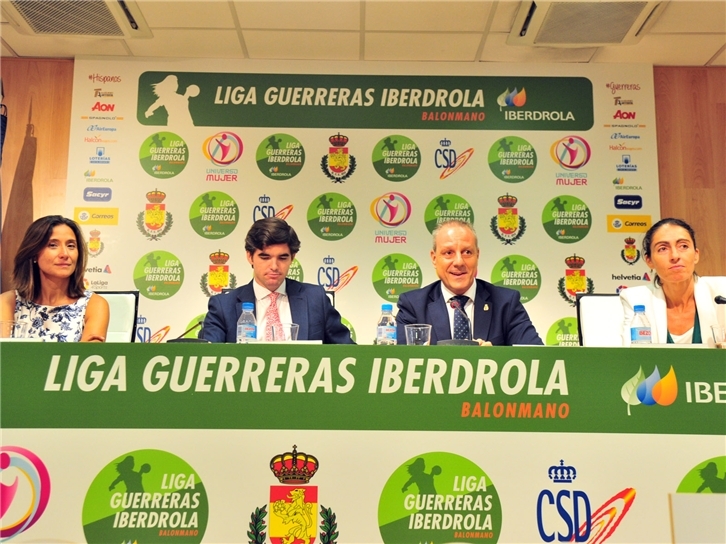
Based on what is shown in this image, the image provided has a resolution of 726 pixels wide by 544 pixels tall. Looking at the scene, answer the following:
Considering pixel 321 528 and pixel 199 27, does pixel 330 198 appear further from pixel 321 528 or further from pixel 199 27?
pixel 321 528

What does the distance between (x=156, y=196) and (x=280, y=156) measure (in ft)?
2.73

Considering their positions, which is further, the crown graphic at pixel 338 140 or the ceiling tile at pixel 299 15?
the crown graphic at pixel 338 140

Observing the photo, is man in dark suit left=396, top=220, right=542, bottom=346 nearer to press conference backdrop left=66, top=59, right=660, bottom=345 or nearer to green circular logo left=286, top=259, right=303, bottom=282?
press conference backdrop left=66, top=59, right=660, bottom=345

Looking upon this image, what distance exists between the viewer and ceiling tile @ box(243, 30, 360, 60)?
3.79m

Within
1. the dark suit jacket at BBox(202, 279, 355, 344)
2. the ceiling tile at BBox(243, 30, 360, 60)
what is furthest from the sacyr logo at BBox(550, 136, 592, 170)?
the dark suit jacket at BBox(202, 279, 355, 344)

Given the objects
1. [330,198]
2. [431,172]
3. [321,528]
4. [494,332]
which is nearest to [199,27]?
[330,198]

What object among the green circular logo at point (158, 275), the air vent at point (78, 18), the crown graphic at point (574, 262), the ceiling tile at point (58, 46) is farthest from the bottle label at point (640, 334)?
the ceiling tile at point (58, 46)

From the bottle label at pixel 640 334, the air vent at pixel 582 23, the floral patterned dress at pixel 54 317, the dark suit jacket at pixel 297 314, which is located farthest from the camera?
the air vent at pixel 582 23

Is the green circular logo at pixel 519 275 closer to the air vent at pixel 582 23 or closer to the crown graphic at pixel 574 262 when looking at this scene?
the crown graphic at pixel 574 262

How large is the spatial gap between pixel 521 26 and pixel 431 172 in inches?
39.6

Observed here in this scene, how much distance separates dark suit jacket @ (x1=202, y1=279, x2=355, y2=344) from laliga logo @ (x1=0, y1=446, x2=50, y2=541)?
115cm

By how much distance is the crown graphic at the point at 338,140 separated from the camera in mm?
4008

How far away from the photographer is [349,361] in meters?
1.49

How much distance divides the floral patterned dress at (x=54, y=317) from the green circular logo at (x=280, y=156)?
1669 mm
